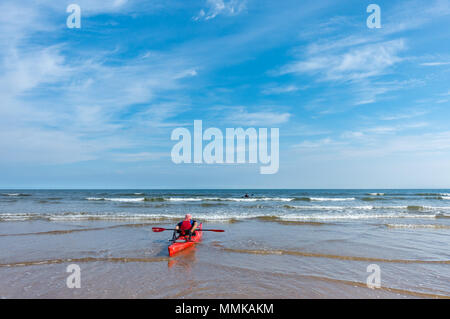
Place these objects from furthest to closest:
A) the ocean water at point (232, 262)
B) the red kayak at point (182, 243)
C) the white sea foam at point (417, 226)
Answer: the white sea foam at point (417, 226)
the red kayak at point (182, 243)
the ocean water at point (232, 262)

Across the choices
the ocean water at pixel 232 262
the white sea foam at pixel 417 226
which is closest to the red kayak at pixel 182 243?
the ocean water at pixel 232 262

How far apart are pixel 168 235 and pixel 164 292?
6962 mm

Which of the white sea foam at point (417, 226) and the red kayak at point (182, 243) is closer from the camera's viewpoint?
the red kayak at point (182, 243)

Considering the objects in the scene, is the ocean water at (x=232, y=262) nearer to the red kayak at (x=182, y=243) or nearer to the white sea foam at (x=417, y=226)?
the red kayak at (x=182, y=243)

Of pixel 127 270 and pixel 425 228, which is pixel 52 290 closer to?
pixel 127 270

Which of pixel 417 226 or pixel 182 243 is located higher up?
pixel 182 243

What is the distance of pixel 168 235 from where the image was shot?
12594mm

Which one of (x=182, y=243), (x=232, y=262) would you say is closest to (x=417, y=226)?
(x=232, y=262)

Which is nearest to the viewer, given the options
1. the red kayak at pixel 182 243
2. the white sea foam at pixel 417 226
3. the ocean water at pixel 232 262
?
the ocean water at pixel 232 262

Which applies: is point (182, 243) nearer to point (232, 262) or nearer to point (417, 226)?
point (232, 262)

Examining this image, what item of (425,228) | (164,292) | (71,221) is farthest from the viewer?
(71,221)
